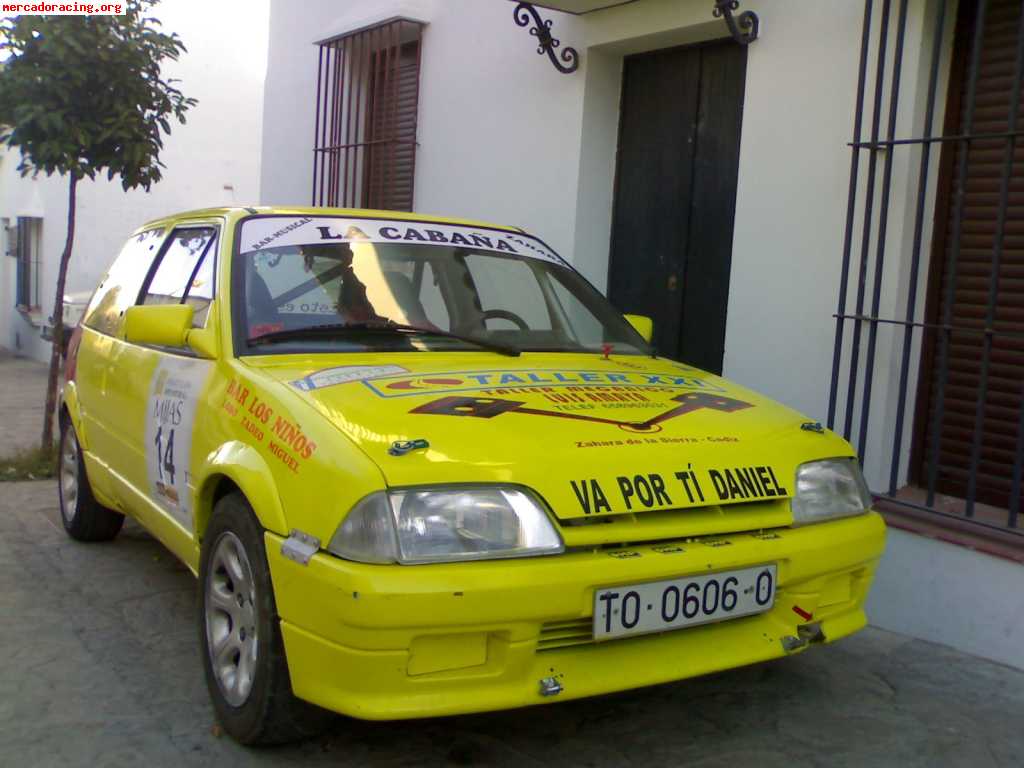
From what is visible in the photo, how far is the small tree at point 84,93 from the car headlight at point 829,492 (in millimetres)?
5317

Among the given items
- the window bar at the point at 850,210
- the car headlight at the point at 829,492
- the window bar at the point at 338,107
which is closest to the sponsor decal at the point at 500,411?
the car headlight at the point at 829,492

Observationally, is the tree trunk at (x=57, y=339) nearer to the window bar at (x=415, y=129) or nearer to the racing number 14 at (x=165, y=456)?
the window bar at (x=415, y=129)

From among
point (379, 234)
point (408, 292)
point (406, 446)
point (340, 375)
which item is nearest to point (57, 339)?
point (379, 234)

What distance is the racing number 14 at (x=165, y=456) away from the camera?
11.7 feet

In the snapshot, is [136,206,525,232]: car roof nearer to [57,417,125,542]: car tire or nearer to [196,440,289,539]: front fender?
[196,440,289,539]: front fender

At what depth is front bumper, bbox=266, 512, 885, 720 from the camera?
2.43 meters

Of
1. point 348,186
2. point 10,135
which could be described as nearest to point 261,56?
point 348,186

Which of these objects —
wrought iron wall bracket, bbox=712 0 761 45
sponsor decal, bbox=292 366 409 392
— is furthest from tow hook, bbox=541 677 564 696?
wrought iron wall bracket, bbox=712 0 761 45

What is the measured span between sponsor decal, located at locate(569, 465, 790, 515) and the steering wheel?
1.32 m

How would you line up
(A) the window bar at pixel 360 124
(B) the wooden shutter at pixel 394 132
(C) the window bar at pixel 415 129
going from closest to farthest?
(C) the window bar at pixel 415 129 → (B) the wooden shutter at pixel 394 132 → (A) the window bar at pixel 360 124

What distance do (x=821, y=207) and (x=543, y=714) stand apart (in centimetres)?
293

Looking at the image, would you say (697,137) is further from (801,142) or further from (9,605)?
(9,605)

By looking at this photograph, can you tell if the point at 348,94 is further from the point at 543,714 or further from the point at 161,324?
the point at 543,714

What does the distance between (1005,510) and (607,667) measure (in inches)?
103
